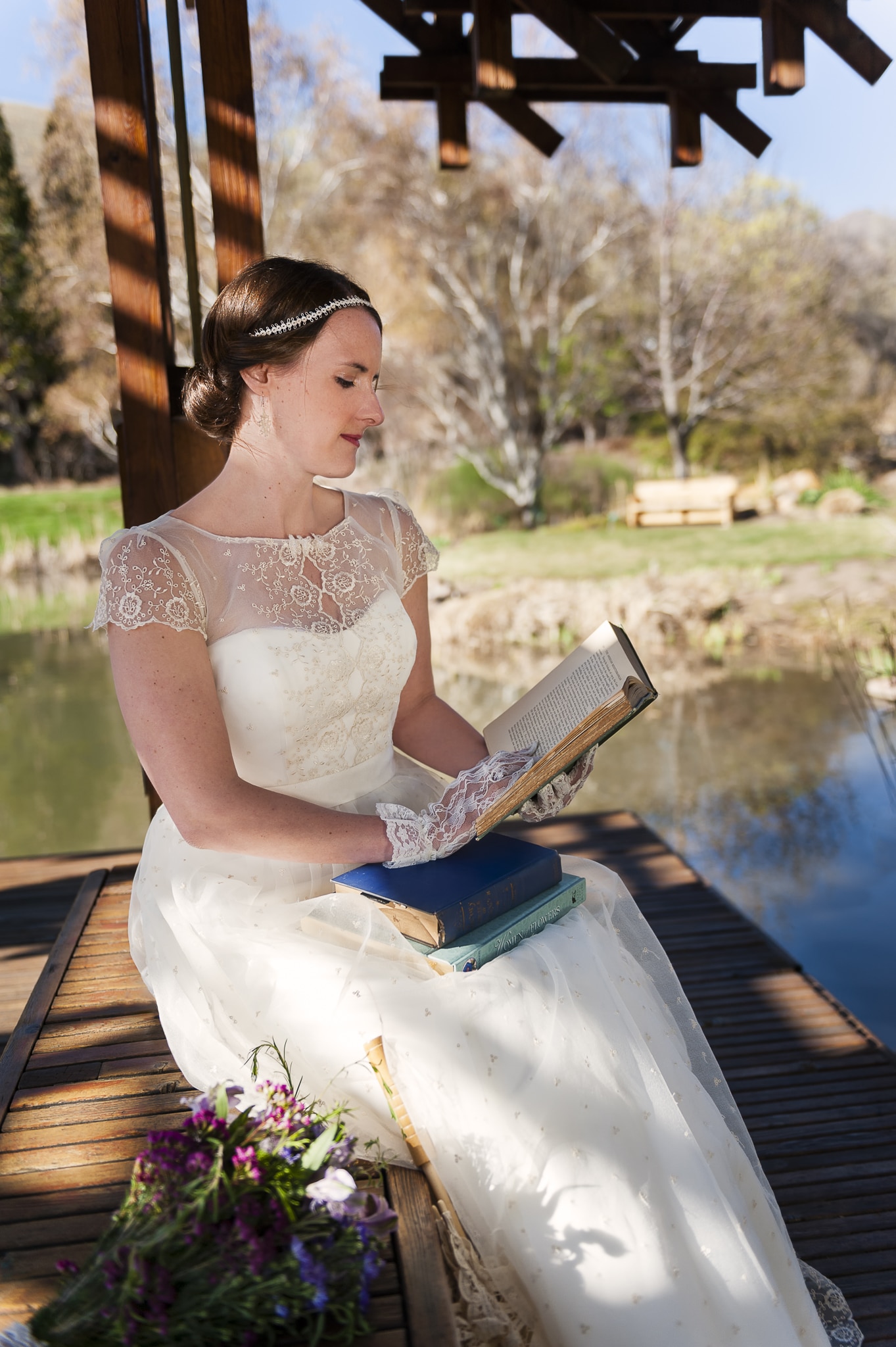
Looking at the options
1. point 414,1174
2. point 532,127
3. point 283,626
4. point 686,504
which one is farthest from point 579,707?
point 686,504

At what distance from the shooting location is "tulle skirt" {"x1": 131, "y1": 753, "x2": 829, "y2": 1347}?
1364 mm

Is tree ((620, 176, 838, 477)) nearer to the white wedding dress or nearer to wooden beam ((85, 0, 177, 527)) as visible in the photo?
wooden beam ((85, 0, 177, 527))

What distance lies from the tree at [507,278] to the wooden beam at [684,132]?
10.7 metres

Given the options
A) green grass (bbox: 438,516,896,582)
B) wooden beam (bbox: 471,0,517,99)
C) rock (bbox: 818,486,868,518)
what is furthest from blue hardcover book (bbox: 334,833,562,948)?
rock (bbox: 818,486,868,518)

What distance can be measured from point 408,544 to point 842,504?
1265cm

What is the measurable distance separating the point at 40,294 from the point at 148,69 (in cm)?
1682

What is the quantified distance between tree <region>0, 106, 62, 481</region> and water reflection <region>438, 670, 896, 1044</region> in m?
14.1

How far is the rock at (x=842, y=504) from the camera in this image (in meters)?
13.6

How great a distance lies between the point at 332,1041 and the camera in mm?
1552

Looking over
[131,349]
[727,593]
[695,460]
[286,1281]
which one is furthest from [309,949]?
[695,460]

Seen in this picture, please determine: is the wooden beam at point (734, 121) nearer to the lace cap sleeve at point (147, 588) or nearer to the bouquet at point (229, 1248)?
the lace cap sleeve at point (147, 588)

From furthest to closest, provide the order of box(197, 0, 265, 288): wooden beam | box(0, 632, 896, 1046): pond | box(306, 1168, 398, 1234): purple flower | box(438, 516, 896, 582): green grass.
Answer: box(438, 516, 896, 582): green grass
box(0, 632, 896, 1046): pond
box(197, 0, 265, 288): wooden beam
box(306, 1168, 398, 1234): purple flower

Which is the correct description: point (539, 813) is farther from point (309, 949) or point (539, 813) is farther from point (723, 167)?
point (723, 167)

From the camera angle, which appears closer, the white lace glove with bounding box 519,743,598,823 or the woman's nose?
the white lace glove with bounding box 519,743,598,823
